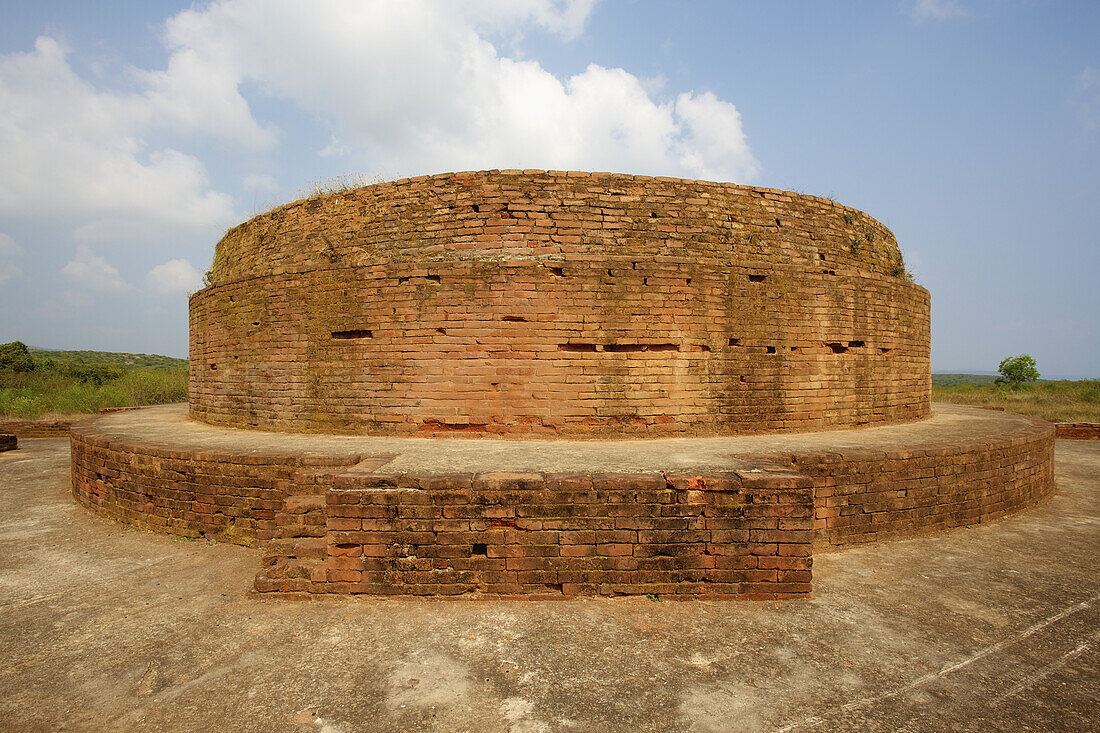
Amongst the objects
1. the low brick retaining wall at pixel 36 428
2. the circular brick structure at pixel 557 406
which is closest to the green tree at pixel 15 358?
the low brick retaining wall at pixel 36 428

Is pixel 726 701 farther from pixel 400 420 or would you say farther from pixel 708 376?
pixel 400 420

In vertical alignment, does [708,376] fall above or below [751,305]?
below

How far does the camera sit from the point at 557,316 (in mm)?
5695

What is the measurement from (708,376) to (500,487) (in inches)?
136

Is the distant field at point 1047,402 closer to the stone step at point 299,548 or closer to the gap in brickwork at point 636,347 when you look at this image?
the gap in brickwork at point 636,347

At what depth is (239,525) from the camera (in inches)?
183

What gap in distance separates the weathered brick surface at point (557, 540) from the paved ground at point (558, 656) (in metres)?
0.15

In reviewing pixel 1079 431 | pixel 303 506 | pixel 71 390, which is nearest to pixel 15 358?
pixel 71 390

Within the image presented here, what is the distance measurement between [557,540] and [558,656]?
0.78 m

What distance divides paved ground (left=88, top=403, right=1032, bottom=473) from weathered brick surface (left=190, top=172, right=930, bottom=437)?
0.31 meters

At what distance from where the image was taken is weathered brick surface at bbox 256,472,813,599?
3.40m

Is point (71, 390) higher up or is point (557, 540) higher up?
point (71, 390)

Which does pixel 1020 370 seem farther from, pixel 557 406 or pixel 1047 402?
pixel 557 406

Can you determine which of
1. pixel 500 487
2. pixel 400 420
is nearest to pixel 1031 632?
pixel 500 487
